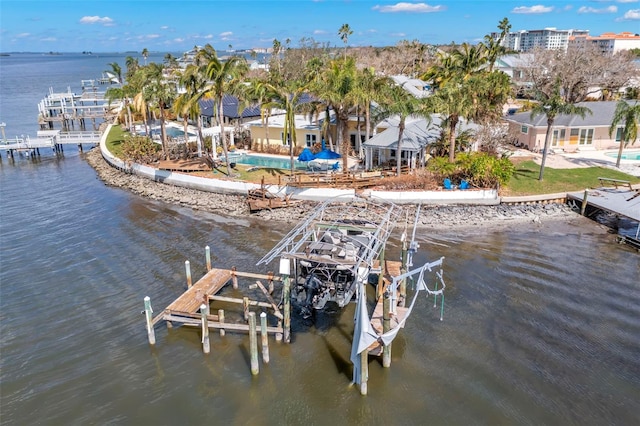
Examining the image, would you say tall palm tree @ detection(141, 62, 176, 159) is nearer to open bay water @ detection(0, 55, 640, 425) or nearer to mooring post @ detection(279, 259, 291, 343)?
open bay water @ detection(0, 55, 640, 425)

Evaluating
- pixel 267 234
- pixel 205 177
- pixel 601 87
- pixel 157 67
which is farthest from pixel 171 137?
pixel 601 87

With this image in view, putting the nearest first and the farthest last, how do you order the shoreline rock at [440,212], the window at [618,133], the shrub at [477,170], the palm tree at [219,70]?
the shoreline rock at [440,212] < the shrub at [477,170] < the palm tree at [219,70] < the window at [618,133]

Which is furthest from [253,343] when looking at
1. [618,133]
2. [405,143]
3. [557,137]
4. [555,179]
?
[618,133]

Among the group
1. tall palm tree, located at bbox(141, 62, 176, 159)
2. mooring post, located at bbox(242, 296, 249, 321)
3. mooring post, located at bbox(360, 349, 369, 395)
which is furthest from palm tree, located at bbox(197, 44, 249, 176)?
mooring post, located at bbox(360, 349, 369, 395)

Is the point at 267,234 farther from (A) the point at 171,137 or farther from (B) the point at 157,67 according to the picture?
(A) the point at 171,137

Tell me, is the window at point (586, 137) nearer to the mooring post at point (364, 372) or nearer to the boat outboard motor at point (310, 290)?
the boat outboard motor at point (310, 290)

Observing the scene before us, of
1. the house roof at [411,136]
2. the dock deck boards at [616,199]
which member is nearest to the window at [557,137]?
the house roof at [411,136]

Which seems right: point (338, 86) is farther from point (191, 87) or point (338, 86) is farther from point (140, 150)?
point (140, 150)
